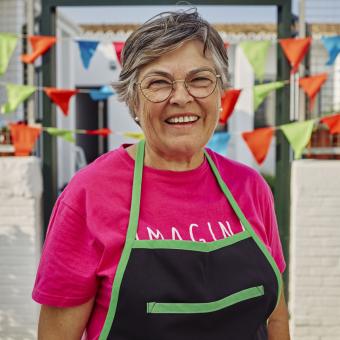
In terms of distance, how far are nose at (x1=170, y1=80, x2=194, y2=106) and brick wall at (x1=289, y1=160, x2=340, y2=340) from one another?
2.70m

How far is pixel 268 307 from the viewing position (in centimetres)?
155

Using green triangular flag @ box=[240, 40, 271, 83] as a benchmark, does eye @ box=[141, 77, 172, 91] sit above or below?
below

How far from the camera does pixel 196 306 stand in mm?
1398

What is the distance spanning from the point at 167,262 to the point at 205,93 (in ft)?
1.44

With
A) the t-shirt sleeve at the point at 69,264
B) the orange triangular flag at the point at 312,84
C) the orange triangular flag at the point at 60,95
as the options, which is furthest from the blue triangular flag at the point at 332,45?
the t-shirt sleeve at the point at 69,264

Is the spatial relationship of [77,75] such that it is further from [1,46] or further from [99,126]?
[1,46]

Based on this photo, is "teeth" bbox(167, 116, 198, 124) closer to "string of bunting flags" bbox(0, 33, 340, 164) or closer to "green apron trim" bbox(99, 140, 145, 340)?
"green apron trim" bbox(99, 140, 145, 340)

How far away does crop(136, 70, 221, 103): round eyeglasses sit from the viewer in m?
1.42

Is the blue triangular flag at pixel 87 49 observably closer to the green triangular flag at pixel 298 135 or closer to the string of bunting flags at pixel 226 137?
the string of bunting flags at pixel 226 137

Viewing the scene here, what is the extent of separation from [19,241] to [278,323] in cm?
273

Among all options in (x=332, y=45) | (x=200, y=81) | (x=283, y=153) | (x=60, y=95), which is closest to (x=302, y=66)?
(x=332, y=45)

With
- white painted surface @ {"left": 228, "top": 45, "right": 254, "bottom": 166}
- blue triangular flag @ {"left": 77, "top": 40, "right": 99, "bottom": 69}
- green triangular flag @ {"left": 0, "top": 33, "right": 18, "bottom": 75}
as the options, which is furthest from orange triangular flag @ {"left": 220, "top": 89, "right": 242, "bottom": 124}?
white painted surface @ {"left": 228, "top": 45, "right": 254, "bottom": 166}

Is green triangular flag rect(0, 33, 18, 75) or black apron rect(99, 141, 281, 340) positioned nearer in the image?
black apron rect(99, 141, 281, 340)

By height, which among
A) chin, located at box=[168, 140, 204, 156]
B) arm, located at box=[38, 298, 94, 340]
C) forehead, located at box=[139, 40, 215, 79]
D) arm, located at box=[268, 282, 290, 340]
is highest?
forehead, located at box=[139, 40, 215, 79]
